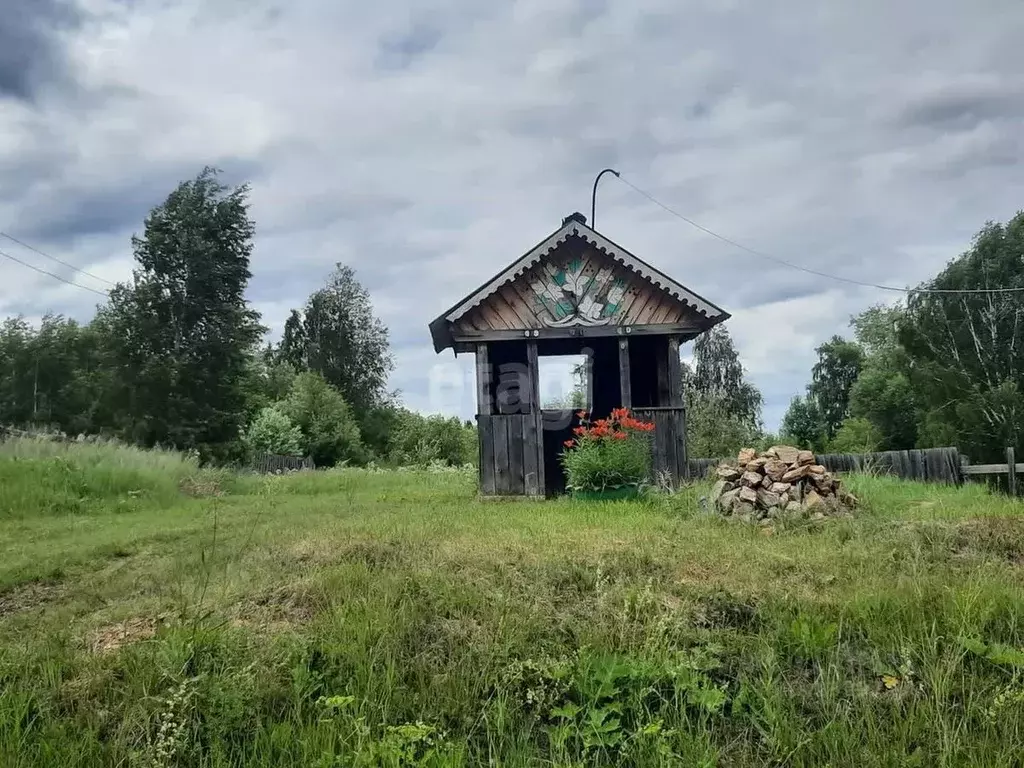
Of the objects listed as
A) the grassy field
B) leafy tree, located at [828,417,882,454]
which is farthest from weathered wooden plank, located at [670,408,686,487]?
leafy tree, located at [828,417,882,454]

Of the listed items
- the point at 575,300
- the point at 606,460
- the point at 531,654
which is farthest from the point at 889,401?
the point at 531,654

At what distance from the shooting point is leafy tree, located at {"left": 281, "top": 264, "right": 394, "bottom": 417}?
55.4 m

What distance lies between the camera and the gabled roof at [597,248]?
14477 millimetres

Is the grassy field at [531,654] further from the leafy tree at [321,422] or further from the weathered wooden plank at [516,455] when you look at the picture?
the leafy tree at [321,422]

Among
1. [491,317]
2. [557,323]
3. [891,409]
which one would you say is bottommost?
[891,409]

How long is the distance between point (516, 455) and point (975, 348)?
32330 mm

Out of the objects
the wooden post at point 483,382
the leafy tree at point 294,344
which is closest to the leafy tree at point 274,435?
the leafy tree at point 294,344

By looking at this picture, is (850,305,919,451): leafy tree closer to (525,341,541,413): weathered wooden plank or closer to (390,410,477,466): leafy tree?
(390,410,477,466): leafy tree

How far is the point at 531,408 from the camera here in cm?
1478

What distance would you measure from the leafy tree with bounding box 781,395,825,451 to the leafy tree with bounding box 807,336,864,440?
432mm

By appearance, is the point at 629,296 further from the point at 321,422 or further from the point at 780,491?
the point at 321,422

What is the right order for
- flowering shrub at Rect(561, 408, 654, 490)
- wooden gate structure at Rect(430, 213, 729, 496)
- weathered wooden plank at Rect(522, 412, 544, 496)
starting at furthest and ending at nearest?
1. wooden gate structure at Rect(430, 213, 729, 496)
2. weathered wooden plank at Rect(522, 412, 544, 496)
3. flowering shrub at Rect(561, 408, 654, 490)

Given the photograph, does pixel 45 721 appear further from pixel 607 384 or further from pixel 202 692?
pixel 607 384

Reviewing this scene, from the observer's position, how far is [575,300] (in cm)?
1486
